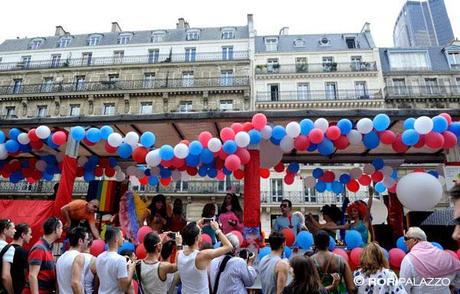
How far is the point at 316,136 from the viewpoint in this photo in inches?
231

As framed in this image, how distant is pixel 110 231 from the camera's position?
3.65 metres

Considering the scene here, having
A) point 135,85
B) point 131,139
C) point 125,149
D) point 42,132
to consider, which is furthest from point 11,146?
point 135,85

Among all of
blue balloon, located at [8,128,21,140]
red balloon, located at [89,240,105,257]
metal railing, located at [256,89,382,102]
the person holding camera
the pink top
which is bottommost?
the person holding camera

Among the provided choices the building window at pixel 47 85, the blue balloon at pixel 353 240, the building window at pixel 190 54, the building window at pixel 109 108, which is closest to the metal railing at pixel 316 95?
the building window at pixel 190 54

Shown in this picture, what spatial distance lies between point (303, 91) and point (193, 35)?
39.7ft

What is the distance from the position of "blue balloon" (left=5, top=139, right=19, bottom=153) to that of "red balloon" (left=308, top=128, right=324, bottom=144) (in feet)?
19.5

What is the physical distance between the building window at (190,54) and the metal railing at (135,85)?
240 cm

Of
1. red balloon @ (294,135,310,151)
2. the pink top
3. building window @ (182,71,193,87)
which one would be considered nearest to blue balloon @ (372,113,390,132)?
red balloon @ (294,135,310,151)

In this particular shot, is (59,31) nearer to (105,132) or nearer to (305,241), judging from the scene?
(105,132)

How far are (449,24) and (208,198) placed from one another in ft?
504

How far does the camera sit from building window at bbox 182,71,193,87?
28.3m

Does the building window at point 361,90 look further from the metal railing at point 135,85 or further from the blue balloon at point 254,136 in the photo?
the blue balloon at point 254,136

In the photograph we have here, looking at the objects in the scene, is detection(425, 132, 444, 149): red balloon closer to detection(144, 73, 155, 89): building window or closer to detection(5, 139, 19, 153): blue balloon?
detection(5, 139, 19, 153): blue balloon

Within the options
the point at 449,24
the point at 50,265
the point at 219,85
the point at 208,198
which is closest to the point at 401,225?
the point at 50,265
